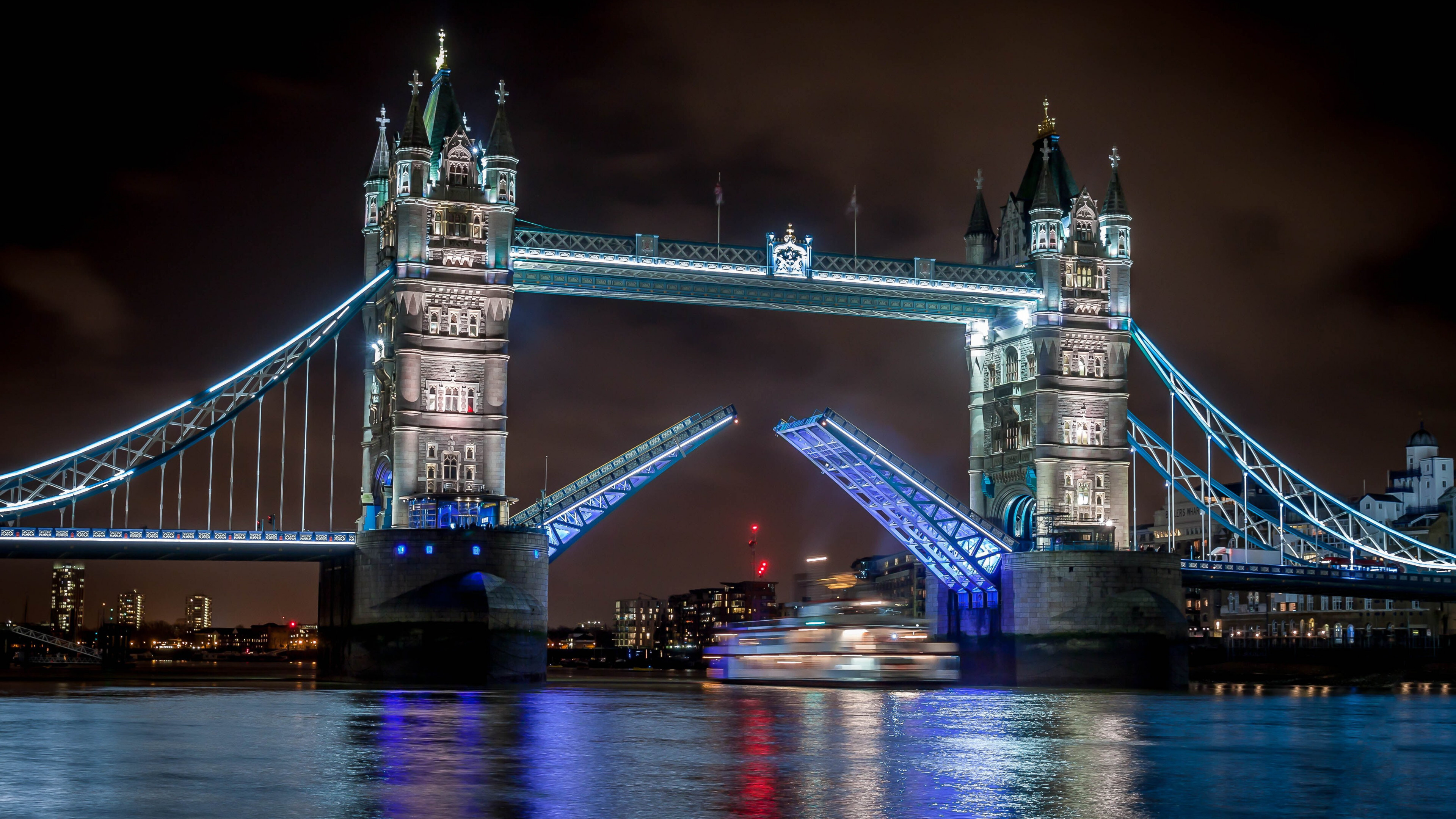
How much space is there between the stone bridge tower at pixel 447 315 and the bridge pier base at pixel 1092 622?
59.3 feet

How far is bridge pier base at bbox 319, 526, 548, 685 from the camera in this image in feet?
161

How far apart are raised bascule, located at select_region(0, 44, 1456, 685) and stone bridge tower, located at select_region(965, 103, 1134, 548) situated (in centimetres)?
10

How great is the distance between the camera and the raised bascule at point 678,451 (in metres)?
50.2

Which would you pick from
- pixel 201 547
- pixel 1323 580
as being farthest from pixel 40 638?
pixel 1323 580

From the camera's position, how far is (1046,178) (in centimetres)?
6175

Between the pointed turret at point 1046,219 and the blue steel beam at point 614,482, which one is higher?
the pointed turret at point 1046,219

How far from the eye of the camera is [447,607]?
49.1 m

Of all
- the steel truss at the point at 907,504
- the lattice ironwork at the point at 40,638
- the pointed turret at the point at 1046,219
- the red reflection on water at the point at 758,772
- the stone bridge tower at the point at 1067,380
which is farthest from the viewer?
the lattice ironwork at the point at 40,638

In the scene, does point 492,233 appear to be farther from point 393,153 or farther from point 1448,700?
point 1448,700

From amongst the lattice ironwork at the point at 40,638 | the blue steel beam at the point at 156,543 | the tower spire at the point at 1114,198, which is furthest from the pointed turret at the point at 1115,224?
the lattice ironwork at the point at 40,638

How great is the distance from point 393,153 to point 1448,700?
3646 centimetres

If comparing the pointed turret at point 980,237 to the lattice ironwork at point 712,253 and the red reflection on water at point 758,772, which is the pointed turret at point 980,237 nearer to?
the lattice ironwork at point 712,253

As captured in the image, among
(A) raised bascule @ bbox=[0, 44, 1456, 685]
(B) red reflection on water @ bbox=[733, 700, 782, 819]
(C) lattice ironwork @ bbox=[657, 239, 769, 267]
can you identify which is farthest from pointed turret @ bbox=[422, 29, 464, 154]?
(B) red reflection on water @ bbox=[733, 700, 782, 819]

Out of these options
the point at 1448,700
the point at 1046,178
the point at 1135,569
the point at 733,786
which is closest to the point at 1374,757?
the point at 733,786
